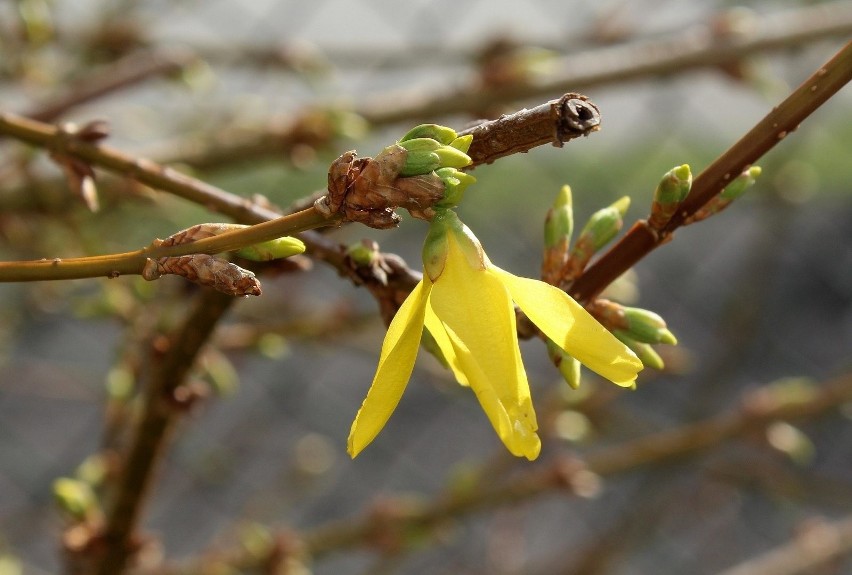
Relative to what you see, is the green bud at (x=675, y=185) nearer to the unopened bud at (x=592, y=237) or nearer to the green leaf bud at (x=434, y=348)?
the unopened bud at (x=592, y=237)

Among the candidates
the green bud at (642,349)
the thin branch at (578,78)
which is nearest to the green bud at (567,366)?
the green bud at (642,349)

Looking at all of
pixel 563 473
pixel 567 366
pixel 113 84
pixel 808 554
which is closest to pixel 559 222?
pixel 567 366

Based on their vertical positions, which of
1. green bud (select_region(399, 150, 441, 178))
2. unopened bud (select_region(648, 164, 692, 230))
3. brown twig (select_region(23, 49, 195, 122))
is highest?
green bud (select_region(399, 150, 441, 178))

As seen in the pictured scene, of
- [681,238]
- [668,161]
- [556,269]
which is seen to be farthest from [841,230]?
[556,269]

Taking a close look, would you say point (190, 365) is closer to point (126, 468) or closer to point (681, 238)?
point (126, 468)

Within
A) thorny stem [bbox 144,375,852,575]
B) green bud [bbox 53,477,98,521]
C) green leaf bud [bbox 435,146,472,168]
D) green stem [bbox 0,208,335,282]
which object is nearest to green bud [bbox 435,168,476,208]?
green leaf bud [bbox 435,146,472,168]

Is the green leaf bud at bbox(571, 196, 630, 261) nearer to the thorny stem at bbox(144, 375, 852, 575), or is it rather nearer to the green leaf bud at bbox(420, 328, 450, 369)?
the green leaf bud at bbox(420, 328, 450, 369)
